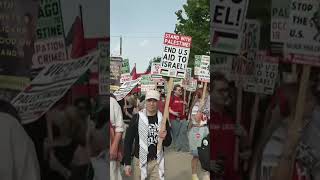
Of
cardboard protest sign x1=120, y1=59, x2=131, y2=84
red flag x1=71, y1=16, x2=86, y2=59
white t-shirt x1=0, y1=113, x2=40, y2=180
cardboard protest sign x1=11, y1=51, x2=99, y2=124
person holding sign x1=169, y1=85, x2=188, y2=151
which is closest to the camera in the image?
white t-shirt x1=0, y1=113, x2=40, y2=180

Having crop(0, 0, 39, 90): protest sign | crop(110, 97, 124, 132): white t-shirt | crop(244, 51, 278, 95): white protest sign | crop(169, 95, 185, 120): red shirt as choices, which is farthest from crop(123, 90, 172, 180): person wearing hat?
crop(169, 95, 185, 120): red shirt

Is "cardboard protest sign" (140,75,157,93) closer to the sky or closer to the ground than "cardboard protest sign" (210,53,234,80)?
closer to the ground

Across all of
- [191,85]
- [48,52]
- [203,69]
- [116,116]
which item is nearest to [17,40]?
[48,52]

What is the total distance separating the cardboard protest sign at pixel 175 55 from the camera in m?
17.3

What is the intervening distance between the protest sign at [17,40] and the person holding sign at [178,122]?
15533mm

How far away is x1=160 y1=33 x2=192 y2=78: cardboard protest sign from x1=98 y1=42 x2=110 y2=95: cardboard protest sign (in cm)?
1265

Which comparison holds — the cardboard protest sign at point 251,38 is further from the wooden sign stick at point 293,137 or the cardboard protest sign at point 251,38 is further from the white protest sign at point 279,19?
the wooden sign stick at point 293,137

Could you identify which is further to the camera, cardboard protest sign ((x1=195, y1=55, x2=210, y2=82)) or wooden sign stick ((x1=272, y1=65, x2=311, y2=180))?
cardboard protest sign ((x1=195, y1=55, x2=210, y2=82))

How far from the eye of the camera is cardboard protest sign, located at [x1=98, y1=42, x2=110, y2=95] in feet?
14.5

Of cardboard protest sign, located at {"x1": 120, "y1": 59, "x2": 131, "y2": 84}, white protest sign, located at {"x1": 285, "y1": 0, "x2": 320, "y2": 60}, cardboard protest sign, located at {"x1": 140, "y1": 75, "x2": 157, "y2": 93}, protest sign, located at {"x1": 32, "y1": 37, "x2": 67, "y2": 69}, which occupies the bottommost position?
cardboard protest sign, located at {"x1": 140, "y1": 75, "x2": 157, "y2": 93}

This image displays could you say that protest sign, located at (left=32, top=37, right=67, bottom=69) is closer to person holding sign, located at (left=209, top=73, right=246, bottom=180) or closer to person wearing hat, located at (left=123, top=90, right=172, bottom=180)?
person holding sign, located at (left=209, top=73, right=246, bottom=180)

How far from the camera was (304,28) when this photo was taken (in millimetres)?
4699

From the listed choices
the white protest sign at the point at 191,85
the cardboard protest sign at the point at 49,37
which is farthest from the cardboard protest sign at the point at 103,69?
the white protest sign at the point at 191,85

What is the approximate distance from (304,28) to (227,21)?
55 centimetres
